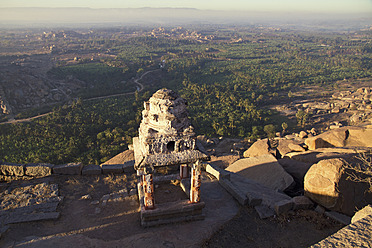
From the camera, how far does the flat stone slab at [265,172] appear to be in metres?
13.2

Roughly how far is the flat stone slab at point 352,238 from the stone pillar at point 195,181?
15.8ft

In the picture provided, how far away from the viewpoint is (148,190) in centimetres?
940

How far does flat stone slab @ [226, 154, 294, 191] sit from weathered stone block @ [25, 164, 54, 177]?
1038 centimetres

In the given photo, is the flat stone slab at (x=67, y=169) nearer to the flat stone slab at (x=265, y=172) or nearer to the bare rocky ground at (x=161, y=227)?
the bare rocky ground at (x=161, y=227)

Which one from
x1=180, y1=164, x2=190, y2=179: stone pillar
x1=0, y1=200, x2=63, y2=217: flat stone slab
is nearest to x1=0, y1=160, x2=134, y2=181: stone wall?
x1=0, y1=200, x2=63, y2=217: flat stone slab

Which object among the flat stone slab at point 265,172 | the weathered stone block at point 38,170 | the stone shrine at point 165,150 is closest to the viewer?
the stone shrine at point 165,150

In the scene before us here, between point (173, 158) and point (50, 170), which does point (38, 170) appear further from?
point (173, 158)

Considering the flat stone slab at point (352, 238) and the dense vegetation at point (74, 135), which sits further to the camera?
the dense vegetation at point (74, 135)

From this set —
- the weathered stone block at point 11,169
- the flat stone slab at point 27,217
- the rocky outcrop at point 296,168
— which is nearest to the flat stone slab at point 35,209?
→ the flat stone slab at point 27,217

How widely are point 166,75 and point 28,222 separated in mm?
68077

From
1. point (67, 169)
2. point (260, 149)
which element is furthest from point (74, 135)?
point (260, 149)

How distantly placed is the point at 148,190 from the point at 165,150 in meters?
1.69

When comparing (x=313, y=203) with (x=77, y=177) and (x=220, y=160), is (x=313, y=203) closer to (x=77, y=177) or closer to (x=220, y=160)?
(x=220, y=160)

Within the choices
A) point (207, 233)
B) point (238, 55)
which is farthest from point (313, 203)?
point (238, 55)
